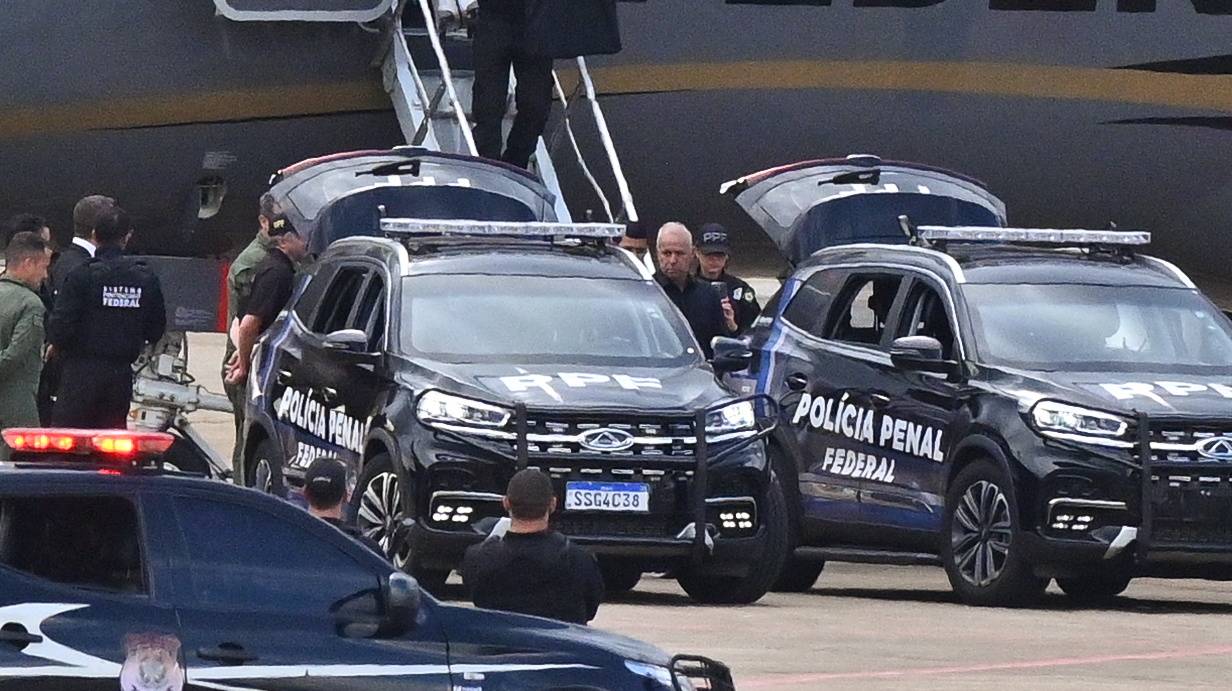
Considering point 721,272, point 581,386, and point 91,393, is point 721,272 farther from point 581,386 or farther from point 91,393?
point 91,393

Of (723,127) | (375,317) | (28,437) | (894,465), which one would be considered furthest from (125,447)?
(723,127)

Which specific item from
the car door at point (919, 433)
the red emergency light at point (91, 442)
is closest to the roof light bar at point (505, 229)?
the car door at point (919, 433)

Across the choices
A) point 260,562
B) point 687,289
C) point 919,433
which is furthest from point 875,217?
point 260,562

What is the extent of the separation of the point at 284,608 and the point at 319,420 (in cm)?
619

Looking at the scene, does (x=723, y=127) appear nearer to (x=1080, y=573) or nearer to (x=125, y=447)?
(x=1080, y=573)

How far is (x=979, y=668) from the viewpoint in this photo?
457 inches

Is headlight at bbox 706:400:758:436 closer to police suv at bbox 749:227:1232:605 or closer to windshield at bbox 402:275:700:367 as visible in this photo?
windshield at bbox 402:275:700:367

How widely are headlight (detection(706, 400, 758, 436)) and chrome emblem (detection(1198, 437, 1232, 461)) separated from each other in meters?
1.97

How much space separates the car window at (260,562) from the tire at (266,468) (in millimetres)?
6311

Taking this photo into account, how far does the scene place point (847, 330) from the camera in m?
15.7

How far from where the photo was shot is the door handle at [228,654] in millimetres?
8055

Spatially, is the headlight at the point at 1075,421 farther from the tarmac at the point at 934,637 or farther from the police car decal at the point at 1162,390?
the tarmac at the point at 934,637

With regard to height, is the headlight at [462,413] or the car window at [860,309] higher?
the car window at [860,309]

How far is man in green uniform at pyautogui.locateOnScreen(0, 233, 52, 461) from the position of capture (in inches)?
553
